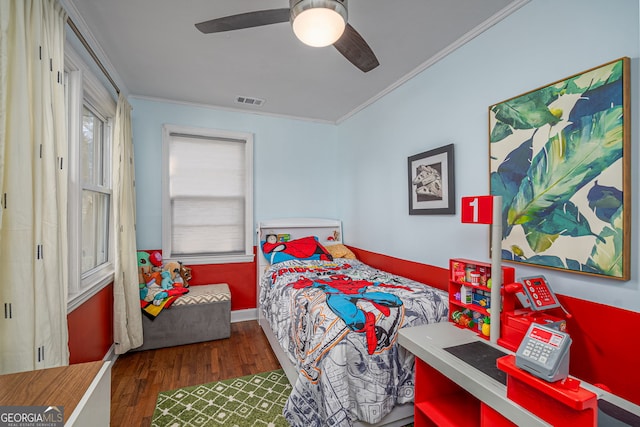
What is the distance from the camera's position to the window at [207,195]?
3438 millimetres

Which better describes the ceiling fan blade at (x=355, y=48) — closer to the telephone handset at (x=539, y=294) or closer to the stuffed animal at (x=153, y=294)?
the telephone handset at (x=539, y=294)

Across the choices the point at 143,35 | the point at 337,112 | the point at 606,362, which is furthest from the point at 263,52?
the point at 606,362

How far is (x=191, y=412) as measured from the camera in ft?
6.41

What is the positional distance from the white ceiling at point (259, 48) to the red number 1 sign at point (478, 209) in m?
1.24

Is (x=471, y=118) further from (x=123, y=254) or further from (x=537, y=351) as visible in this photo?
(x=123, y=254)

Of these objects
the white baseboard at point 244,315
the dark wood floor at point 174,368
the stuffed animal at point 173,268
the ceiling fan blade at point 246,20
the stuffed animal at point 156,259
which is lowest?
the dark wood floor at point 174,368

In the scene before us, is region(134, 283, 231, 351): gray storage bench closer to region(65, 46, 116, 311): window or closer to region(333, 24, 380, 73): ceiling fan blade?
region(65, 46, 116, 311): window

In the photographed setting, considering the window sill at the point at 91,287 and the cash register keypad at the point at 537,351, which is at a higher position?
the cash register keypad at the point at 537,351

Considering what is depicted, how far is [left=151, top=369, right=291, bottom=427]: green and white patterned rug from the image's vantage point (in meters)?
1.87

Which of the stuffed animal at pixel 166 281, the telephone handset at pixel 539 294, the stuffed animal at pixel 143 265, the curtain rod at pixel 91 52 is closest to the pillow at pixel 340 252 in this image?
the stuffed animal at pixel 166 281

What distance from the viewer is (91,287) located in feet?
7.00

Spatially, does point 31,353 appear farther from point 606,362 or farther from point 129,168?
point 606,362

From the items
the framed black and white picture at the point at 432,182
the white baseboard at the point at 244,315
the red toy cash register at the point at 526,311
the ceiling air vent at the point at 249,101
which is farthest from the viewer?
the white baseboard at the point at 244,315

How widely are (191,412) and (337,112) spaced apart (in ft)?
11.1
